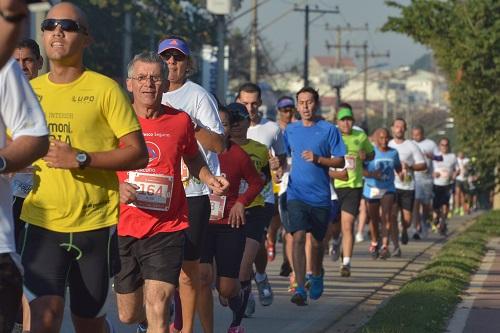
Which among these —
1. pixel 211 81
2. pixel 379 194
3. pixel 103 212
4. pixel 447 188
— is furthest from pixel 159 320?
pixel 211 81

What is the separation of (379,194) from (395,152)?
0.86 meters

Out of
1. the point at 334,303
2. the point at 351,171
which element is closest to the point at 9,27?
the point at 334,303

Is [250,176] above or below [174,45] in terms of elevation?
below

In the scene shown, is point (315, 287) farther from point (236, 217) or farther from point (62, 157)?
point (62, 157)

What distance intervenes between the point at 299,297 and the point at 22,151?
794 cm

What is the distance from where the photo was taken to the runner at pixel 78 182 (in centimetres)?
688

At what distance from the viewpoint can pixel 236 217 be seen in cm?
1066

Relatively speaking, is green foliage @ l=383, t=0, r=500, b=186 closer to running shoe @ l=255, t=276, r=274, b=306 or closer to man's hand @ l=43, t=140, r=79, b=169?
running shoe @ l=255, t=276, r=274, b=306

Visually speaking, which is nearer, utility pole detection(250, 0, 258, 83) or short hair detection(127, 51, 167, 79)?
short hair detection(127, 51, 167, 79)

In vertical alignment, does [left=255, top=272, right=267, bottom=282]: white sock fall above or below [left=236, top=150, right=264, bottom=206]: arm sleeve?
below

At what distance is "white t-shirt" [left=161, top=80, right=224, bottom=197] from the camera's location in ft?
31.4

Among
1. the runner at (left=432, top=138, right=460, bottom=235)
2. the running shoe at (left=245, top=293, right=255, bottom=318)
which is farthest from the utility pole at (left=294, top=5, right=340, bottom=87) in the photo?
the running shoe at (left=245, top=293, right=255, bottom=318)

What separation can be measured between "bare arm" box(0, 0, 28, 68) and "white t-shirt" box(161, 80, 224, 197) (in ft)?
15.4

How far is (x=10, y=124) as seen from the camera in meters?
5.68
